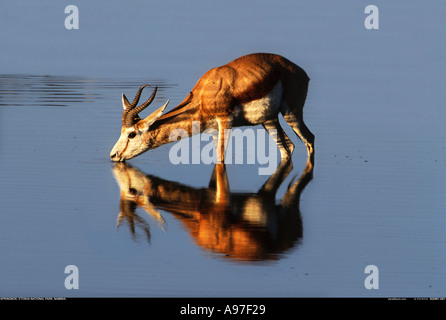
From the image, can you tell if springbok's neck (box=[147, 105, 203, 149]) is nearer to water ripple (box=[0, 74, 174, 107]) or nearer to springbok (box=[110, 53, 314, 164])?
springbok (box=[110, 53, 314, 164])

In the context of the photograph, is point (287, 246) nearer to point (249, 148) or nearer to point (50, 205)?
point (50, 205)

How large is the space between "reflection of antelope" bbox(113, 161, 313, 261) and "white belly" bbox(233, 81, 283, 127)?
102 cm

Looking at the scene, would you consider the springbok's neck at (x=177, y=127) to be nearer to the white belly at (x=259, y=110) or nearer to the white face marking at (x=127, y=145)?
the white face marking at (x=127, y=145)

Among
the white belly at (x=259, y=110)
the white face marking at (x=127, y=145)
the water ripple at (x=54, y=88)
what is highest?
the water ripple at (x=54, y=88)

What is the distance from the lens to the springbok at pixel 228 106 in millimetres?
18594

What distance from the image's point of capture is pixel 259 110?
61.2 ft

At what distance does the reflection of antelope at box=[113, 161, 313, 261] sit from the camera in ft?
44.5

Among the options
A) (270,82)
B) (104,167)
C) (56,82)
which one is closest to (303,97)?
(270,82)

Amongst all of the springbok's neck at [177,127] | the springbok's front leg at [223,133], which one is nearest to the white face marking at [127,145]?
the springbok's neck at [177,127]

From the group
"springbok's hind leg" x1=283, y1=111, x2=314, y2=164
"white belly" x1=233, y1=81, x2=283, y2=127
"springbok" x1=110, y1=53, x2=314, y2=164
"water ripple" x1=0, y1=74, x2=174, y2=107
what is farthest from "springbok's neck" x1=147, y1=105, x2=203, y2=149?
"water ripple" x1=0, y1=74, x2=174, y2=107

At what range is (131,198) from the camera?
16094 millimetres

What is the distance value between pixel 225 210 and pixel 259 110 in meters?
3.80

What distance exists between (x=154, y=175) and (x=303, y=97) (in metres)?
3.44

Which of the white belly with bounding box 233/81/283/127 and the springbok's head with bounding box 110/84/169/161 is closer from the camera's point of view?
the white belly with bounding box 233/81/283/127
